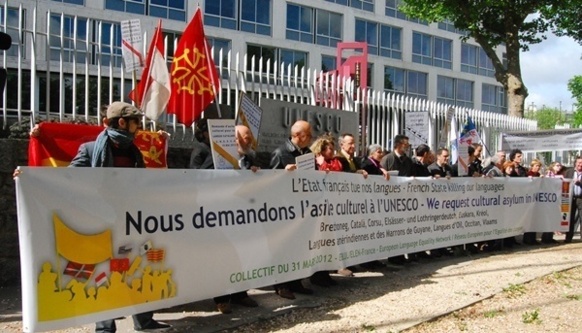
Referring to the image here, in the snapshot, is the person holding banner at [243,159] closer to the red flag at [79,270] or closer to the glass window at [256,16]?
the red flag at [79,270]

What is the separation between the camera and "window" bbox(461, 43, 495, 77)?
51.5 metres

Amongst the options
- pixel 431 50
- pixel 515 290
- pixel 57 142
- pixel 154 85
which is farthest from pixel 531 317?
pixel 431 50

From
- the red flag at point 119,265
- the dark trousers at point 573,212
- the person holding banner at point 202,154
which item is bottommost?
the dark trousers at point 573,212

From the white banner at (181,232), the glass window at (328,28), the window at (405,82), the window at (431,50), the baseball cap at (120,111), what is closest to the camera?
the white banner at (181,232)

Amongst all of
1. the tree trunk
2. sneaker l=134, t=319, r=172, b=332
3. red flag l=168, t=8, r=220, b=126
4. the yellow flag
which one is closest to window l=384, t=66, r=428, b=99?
the tree trunk

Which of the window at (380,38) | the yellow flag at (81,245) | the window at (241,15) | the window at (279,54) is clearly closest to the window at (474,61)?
the window at (380,38)

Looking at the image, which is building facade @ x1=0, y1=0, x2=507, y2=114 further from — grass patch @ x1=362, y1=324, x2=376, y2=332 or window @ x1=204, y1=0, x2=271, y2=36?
grass patch @ x1=362, y1=324, x2=376, y2=332

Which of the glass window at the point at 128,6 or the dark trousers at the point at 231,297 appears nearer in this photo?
the dark trousers at the point at 231,297

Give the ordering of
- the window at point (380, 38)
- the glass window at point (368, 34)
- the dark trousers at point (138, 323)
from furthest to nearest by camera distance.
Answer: the window at point (380, 38), the glass window at point (368, 34), the dark trousers at point (138, 323)

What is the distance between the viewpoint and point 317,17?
40031mm

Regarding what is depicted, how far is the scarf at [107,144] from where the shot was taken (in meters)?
5.04

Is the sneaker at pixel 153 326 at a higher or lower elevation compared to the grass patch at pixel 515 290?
higher

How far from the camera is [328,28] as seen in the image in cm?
4066

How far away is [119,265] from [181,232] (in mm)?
646
